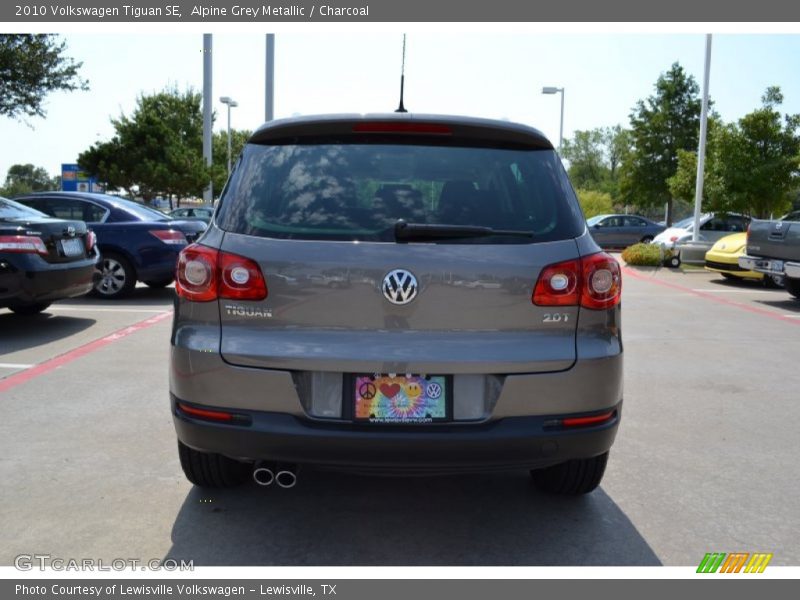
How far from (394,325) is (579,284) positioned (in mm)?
763

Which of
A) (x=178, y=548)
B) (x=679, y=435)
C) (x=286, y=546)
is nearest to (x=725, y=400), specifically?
(x=679, y=435)

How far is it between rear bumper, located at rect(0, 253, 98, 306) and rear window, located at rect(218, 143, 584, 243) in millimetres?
5460

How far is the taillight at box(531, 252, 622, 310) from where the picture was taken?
2973mm

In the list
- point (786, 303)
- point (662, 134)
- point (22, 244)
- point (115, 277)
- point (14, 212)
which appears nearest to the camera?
point (22, 244)

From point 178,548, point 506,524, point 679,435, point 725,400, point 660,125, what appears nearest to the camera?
point 178,548

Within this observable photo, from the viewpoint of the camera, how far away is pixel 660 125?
130ft

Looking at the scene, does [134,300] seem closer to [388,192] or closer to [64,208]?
[64,208]

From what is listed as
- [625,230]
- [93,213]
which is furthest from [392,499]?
[625,230]

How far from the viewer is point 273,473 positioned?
320cm

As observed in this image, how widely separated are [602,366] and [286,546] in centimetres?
150

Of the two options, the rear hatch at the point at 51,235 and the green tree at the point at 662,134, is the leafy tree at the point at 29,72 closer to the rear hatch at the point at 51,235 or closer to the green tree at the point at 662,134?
the rear hatch at the point at 51,235

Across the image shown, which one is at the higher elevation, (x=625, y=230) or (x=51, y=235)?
(x=51, y=235)

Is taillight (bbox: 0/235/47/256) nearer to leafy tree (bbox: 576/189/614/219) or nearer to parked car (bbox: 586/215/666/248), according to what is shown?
parked car (bbox: 586/215/666/248)

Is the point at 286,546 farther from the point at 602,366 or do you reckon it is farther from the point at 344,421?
the point at 602,366
